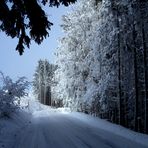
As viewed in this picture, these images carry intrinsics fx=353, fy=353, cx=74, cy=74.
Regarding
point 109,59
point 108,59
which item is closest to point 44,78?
point 108,59

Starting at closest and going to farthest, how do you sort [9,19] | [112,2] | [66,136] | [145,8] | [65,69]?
[9,19] < [66,136] < [145,8] < [112,2] < [65,69]

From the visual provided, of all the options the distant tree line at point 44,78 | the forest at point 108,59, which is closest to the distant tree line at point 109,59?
the forest at point 108,59

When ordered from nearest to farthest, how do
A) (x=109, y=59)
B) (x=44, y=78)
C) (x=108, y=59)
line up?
(x=109, y=59) → (x=108, y=59) → (x=44, y=78)

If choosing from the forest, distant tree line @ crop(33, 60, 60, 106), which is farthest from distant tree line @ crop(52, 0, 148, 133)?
distant tree line @ crop(33, 60, 60, 106)

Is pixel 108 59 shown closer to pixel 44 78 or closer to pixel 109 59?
pixel 109 59

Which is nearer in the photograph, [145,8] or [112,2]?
[145,8]

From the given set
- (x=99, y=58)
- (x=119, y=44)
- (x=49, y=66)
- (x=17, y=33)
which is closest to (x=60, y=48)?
(x=99, y=58)

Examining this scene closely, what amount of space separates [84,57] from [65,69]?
13.1 feet

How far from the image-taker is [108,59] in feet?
107

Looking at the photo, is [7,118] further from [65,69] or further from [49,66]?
[49,66]

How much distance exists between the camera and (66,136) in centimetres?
1884

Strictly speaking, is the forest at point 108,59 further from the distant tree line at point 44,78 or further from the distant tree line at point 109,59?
the distant tree line at point 44,78

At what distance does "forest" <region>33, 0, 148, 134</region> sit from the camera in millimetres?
26909

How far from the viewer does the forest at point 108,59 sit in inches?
1059
